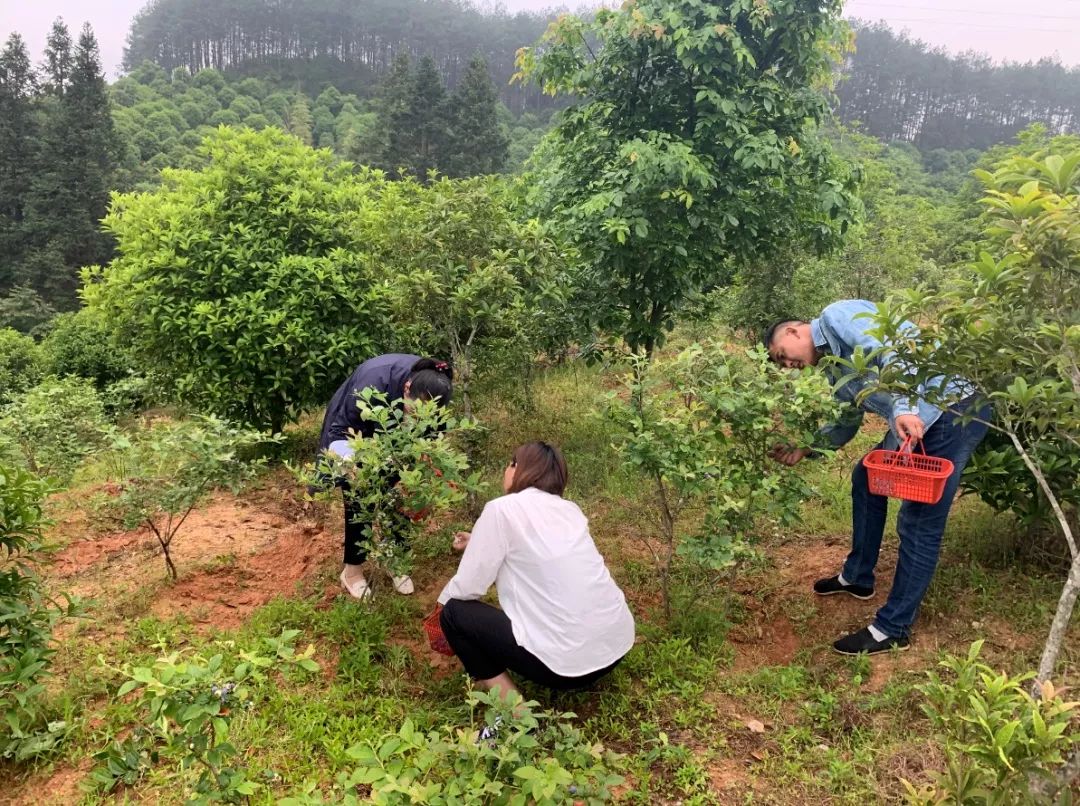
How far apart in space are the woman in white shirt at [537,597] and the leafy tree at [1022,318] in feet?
3.98

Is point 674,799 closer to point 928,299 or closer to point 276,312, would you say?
point 928,299

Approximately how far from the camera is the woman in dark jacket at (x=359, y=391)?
10.2 ft

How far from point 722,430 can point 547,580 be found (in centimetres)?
103

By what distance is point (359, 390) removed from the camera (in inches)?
127

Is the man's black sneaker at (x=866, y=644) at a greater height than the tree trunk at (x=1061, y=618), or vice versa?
the tree trunk at (x=1061, y=618)

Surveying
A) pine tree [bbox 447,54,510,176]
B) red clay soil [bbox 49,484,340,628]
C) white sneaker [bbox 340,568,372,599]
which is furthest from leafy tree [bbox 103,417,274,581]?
pine tree [bbox 447,54,510,176]

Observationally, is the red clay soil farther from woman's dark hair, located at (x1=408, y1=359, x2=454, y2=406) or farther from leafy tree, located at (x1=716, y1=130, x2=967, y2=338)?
leafy tree, located at (x1=716, y1=130, x2=967, y2=338)

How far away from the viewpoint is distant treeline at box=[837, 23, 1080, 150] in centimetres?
5875

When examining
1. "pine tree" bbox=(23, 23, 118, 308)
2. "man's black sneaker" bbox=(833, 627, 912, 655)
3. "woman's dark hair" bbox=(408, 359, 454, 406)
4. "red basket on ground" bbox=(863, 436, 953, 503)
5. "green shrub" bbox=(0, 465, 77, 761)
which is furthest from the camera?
"pine tree" bbox=(23, 23, 118, 308)

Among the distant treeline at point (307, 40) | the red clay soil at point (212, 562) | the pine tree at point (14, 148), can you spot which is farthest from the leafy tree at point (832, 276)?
the distant treeline at point (307, 40)

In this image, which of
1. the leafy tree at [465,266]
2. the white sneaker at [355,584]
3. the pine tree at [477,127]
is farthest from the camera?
the pine tree at [477,127]

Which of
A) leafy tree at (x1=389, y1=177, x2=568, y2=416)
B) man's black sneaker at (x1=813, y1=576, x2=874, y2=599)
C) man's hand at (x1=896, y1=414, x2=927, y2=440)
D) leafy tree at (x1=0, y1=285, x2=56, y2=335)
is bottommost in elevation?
leafy tree at (x1=0, y1=285, x2=56, y2=335)

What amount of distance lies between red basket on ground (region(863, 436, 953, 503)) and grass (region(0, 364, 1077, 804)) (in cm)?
56

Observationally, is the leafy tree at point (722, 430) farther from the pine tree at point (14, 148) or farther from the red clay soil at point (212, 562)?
the pine tree at point (14, 148)
